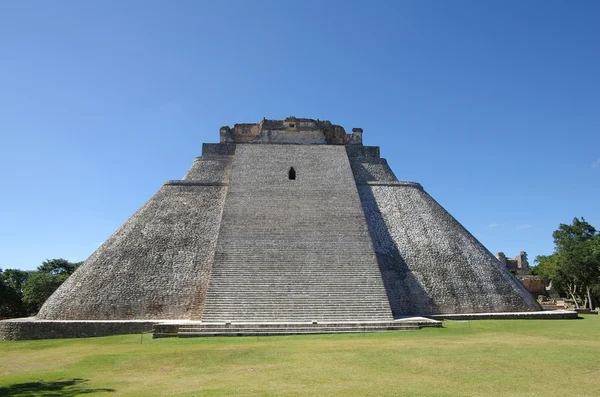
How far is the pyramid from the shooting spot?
1183 centimetres

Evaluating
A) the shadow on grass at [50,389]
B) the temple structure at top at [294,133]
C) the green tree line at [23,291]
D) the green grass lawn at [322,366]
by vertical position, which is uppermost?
the temple structure at top at [294,133]

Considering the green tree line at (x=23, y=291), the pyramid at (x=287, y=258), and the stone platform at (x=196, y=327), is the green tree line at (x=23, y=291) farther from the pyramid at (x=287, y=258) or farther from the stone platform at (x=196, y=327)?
the stone platform at (x=196, y=327)

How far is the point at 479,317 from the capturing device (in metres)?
12.5

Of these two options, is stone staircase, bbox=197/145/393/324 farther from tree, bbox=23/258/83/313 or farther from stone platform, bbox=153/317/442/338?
tree, bbox=23/258/83/313

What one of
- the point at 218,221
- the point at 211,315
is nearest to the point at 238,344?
the point at 211,315

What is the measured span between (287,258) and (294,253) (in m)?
0.32

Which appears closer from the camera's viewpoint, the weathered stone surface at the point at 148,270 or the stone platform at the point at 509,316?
the weathered stone surface at the point at 148,270

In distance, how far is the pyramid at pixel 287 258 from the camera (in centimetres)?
1183

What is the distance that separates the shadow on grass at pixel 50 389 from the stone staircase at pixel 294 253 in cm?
534

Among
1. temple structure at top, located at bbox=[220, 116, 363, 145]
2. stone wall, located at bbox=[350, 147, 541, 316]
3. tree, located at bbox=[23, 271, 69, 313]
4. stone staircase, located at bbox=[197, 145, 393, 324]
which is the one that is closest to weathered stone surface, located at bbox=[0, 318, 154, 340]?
stone staircase, located at bbox=[197, 145, 393, 324]

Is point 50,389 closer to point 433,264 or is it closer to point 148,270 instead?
point 148,270

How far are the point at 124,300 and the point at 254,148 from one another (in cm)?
985

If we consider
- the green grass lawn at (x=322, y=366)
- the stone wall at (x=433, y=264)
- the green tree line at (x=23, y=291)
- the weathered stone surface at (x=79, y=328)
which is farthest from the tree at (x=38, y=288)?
the stone wall at (x=433, y=264)

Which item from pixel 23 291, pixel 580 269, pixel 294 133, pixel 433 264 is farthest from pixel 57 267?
pixel 580 269
